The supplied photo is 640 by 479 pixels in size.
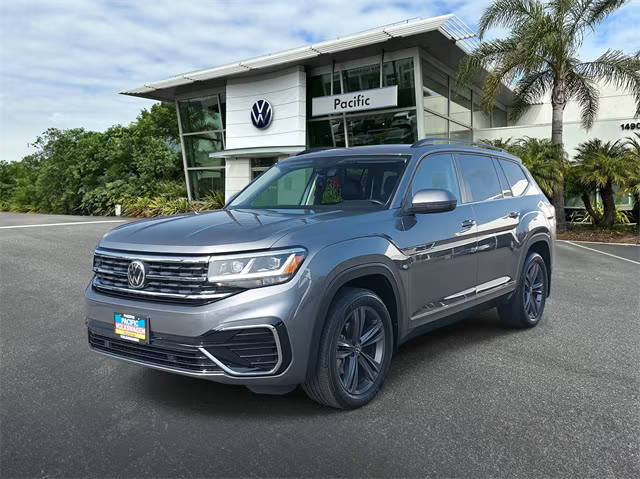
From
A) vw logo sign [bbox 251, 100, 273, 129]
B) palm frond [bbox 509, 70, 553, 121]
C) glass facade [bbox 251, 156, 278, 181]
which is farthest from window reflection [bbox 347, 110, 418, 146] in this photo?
glass facade [bbox 251, 156, 278, 181]

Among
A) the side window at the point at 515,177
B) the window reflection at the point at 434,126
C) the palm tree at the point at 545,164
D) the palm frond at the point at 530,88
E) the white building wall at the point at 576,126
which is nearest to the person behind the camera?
the side window at the point at 515,177

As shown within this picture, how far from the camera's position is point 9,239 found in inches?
514

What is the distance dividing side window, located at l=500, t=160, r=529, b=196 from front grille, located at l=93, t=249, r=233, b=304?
365cm

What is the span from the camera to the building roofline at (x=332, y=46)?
18.0m

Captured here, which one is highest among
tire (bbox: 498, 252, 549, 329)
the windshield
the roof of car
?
the roof of car

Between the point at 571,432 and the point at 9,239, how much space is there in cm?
1327

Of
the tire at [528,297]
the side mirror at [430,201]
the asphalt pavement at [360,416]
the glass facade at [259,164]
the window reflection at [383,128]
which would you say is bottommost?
the asphalt pavement at [360,416]

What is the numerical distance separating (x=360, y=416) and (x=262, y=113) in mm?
22405

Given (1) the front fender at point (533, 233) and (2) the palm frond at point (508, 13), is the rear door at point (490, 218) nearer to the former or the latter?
(1) the front fender at point (533, 233)

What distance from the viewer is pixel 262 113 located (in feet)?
80.8

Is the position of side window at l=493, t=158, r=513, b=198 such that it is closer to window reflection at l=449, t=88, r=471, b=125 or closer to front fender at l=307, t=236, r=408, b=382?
front fender at l=307, t=236, r=408, b=382

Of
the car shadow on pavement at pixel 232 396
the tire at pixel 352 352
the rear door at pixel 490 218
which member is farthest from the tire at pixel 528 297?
the tire at pixel 352 352

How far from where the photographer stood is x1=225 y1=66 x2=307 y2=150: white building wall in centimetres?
2345

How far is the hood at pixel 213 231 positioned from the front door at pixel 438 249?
0.59m
